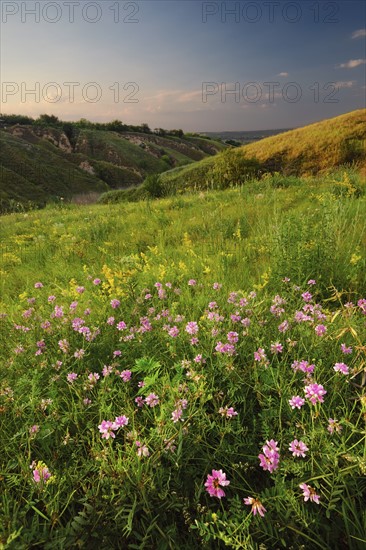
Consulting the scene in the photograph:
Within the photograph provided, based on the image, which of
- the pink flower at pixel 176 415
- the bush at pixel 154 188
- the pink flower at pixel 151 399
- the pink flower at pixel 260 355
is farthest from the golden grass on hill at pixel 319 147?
the pink flower at pixel 176 415

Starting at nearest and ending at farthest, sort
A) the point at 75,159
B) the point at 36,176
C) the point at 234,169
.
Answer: the point at 234,169 → the point at 36,176 → the point at 75,159

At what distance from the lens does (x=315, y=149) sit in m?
22.8

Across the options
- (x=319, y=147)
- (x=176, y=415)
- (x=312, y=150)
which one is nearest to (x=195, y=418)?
(x=176, y=415)

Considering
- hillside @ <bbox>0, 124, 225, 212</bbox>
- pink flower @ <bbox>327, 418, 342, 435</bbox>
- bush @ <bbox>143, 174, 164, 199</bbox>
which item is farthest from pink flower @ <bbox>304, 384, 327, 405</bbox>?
hillside @ <bbox>0, 124, 225, 212</bbox>

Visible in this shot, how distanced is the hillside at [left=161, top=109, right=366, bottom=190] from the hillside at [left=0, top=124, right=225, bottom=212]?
33165 mm

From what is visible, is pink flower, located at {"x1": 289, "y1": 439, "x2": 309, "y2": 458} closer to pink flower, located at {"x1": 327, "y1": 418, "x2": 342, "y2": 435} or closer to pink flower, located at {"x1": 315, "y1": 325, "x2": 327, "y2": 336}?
pink flower, located at {"x1": 327, "y1": 418, "x2": 342, "y2": 435}

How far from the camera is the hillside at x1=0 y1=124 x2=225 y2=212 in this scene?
6232cm

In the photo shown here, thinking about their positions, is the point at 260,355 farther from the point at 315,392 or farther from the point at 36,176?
the point at 36,176

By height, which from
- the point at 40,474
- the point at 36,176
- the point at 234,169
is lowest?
the point at 40,474

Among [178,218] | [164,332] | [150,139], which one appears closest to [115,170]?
[150,139]

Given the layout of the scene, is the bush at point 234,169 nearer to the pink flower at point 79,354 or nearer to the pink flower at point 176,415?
the pink flower at point 79,354

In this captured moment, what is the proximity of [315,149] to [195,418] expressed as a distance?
82.2ft

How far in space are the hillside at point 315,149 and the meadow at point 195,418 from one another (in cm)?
1661

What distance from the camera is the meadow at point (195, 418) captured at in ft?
4.62
